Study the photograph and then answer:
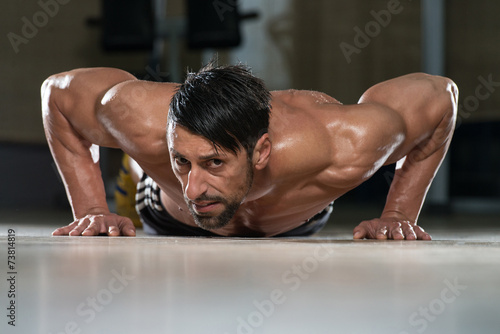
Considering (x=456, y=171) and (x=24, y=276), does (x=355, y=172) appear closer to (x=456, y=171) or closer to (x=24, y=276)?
(x=24, y=276)

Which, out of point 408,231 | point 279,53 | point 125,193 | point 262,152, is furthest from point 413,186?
point 279,53

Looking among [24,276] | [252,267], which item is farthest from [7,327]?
[252,267]

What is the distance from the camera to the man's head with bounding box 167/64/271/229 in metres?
0.92

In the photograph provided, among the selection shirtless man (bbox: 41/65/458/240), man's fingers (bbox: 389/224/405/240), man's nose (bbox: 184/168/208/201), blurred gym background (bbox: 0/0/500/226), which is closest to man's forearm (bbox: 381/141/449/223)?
shirtless man (bbox: 41/65/458/240)

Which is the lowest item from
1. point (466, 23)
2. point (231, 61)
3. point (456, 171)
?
point (456, 171)

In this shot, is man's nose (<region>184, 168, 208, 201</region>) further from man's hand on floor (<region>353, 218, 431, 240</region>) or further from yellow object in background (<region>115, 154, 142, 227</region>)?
yellow object in background (<region>115, 154, 142, 227</region>)

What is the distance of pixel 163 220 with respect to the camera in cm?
145

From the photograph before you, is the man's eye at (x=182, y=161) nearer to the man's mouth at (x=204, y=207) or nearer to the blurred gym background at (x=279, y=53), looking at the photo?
the man's mouth at (x=204, y=207)

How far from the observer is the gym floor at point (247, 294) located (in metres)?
0.56

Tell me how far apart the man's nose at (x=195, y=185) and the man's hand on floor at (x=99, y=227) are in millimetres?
260

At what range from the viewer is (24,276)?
64 centimetres

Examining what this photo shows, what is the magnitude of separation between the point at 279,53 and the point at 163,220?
256 centimetres

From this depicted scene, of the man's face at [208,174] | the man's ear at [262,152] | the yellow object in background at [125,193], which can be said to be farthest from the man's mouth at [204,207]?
the yellow object in background at [125,193]

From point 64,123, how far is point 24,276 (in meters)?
A: 0.61
